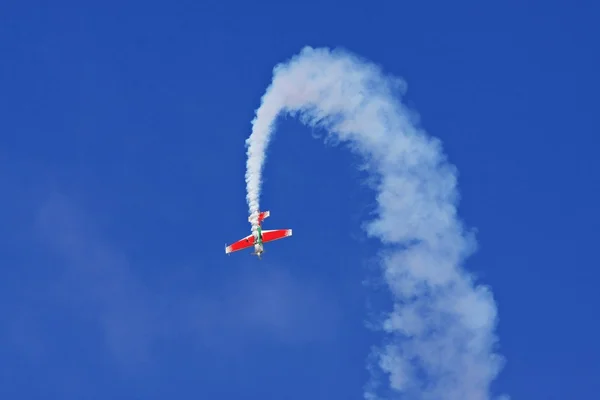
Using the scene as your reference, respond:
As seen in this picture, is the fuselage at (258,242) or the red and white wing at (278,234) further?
the red and white wing at (278,234)

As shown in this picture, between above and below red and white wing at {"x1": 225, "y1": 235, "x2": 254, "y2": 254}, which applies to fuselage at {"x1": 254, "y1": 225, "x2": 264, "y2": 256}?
below

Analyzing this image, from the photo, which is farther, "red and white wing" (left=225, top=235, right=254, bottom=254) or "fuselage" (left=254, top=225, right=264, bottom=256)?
"red and white wing" (left=225, top=235, right=254, bottom=254)

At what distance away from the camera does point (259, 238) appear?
84.7 meters

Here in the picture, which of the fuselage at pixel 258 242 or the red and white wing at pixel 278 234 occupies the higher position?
the red and white wing at pixel 278 234

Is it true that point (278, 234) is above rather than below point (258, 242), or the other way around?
above

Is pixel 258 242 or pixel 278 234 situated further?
pixel 278 234

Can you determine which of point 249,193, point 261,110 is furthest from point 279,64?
point 249,193

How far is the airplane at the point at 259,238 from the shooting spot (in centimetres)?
8438

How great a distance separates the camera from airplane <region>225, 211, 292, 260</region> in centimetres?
8438

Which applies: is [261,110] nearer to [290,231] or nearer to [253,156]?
[253,156]

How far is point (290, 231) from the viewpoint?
86.7m

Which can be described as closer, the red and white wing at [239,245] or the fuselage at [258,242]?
the fuselage at [258,242]

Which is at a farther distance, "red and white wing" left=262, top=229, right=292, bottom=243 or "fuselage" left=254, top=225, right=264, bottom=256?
"red and white wing" left=262, top=229, right=292, bottom=243

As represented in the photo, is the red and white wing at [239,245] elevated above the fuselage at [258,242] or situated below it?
above
